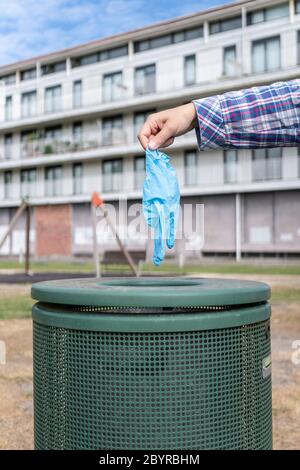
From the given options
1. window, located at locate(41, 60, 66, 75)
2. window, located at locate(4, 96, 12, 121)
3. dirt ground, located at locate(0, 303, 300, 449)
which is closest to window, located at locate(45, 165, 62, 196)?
window, located at locate(4, 96, 12, 121)

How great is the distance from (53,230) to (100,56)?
10.5 meters

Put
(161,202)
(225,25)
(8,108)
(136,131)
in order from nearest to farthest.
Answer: (161,202) → (225,25) → (136,131) → (8,108)

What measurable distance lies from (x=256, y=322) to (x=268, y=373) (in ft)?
0.84

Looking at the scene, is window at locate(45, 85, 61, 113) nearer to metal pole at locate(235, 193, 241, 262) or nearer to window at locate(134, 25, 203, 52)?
window at locate(134, 25, 203, 52)

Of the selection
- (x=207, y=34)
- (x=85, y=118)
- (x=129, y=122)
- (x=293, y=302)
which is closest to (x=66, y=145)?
(x=85, y=118)

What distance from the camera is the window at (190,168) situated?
3019 cm

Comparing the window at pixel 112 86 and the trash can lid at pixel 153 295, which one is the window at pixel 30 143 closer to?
the window at pixel 112 86

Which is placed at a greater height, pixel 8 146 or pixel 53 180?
pixel 8 146

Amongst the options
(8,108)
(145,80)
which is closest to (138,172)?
(145,80)

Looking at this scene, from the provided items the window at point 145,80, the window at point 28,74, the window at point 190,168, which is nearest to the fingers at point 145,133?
the window at point 190,168

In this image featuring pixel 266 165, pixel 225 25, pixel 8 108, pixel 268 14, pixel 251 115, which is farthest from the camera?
pixel 8 108

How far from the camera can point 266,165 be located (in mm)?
27359

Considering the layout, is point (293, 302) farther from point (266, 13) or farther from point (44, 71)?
point (44, 71)

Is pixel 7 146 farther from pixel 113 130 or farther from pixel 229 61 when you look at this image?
pixel 229 61
